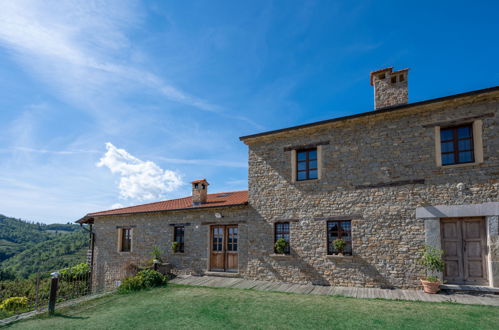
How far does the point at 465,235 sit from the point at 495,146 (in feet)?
8.40

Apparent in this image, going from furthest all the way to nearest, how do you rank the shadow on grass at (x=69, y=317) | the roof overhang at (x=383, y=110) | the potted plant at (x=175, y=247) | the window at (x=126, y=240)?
the window at (x=126, y=240), the potted plant at (x=175, y=247), the roof overhang at (x=383, y=110), the shadow on grass at (x=69, y=317)

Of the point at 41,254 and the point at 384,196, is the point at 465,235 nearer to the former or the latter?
the point at 384,196

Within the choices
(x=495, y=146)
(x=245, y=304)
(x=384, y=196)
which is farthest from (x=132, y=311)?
(x=495, y=146)

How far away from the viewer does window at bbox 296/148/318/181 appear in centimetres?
1060

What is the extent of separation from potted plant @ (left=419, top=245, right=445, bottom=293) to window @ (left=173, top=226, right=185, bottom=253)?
29.9ft

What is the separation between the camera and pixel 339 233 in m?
9.73

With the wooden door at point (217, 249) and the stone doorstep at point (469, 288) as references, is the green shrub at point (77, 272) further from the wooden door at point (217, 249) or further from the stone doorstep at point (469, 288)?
the stone doorstep at point (469, 288)

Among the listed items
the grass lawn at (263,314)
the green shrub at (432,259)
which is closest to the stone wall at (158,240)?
the grass lawn at (263,314)

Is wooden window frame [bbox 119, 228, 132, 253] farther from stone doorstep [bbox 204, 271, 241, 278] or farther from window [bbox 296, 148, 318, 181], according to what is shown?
window [bbox 296, 148, 318, 181]

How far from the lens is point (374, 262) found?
9.04 metres

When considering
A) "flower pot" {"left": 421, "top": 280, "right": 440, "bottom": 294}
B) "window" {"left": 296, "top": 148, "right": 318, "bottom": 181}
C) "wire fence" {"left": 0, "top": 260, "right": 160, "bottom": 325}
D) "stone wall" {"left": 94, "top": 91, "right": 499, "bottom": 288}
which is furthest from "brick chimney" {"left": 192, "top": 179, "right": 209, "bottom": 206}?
"flower pot" {"left": 421, "top": 280, "right": 440, "bottom": 294}

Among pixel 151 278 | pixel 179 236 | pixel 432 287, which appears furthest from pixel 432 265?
pixel 179 236

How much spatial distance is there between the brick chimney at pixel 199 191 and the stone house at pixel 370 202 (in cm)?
79

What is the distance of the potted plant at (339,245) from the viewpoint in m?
9.46
